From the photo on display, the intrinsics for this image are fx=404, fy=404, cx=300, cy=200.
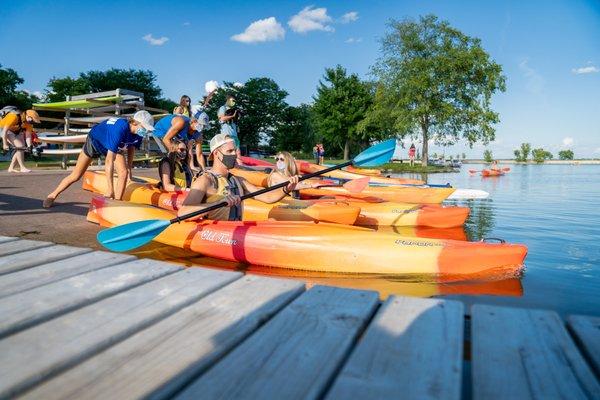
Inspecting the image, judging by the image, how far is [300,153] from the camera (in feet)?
202

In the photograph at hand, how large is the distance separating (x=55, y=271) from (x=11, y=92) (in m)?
48.9

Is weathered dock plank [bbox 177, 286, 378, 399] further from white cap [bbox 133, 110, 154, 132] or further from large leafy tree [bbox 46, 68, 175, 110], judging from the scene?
large leafy tree [bbox 46, 68, 175, 110]

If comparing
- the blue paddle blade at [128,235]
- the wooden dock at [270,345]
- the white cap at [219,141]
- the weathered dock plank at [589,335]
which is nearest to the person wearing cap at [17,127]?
the white cap at [219,141]

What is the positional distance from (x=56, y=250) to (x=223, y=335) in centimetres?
179

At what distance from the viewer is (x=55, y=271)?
2.22m

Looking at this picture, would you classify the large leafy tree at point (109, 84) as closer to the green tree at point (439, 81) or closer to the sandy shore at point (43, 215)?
the green tree at point (439, 81)

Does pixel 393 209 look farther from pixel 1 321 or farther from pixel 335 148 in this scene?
pixel 335 148

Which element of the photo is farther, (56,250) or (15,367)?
(56,250)

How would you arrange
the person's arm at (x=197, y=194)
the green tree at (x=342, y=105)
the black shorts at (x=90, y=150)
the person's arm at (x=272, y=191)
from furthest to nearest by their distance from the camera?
the green tree at (x=342, y=105), the black shorts at (x=90, y=150), the person's arm at (x=272, y=191), the person's arm at (x=197, y=194)

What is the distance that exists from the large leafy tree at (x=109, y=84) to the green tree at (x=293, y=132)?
16322 mm

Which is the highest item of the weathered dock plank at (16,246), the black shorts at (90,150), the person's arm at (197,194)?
the black shorts at (90,150)

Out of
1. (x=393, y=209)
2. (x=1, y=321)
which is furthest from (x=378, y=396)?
(x=393, y=209)

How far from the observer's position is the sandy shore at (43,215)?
5809 millimetres

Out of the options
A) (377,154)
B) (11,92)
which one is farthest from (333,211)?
(11,92)
